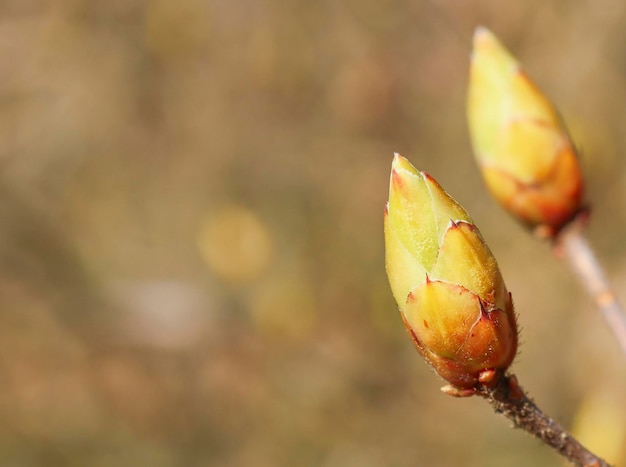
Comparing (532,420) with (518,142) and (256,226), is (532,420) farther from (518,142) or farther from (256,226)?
(256,226)

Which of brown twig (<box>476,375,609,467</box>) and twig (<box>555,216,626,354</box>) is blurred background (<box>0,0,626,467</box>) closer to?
twig (<box>555,216,626,354</box>)

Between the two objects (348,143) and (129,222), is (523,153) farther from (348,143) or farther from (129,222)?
(129,222)

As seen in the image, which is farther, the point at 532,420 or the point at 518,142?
the point at 518,142

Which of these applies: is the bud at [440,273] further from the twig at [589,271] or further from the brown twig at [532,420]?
the twig at [589,271]

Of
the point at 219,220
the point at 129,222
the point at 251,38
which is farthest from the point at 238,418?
the point at 251,38

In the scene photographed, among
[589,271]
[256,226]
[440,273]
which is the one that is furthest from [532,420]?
[256,226]

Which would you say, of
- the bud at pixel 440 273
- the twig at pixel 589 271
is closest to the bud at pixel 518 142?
the twig at pixel 589 271

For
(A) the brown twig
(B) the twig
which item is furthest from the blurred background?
(A) the brown twig
